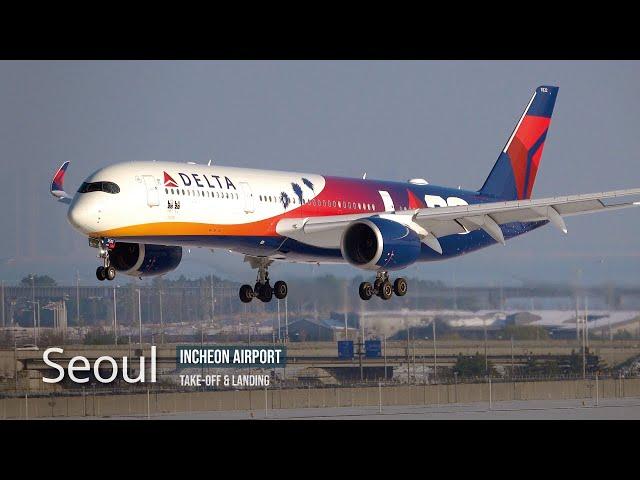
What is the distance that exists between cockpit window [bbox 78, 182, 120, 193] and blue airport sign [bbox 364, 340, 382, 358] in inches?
1152

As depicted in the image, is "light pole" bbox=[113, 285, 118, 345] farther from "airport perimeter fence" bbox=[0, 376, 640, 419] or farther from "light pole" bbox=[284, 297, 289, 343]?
"light pole" bbox=[284, 297, 289, 343]

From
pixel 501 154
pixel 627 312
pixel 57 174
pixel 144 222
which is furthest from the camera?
pixel 627 312

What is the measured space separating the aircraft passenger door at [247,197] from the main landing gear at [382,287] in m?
5.99

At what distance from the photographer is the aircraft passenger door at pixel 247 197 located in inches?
2421

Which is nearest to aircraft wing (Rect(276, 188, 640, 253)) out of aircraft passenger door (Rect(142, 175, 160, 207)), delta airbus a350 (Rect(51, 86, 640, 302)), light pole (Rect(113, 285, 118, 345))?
delta airbus a350 (Rect(51, 86, 640, 302))

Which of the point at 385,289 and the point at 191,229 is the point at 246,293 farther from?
the point at 191,229

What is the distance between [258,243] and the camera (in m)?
62.3

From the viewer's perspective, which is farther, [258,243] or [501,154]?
[501,154]

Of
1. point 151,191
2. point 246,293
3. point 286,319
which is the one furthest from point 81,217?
point 286,319

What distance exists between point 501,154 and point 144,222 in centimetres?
2400

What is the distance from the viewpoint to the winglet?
6769cm

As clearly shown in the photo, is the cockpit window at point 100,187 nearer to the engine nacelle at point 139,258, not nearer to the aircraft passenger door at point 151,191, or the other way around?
the aircraft passenger door at point 151,191

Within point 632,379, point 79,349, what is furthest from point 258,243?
point 632,379

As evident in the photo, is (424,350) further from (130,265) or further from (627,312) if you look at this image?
(130,265)
